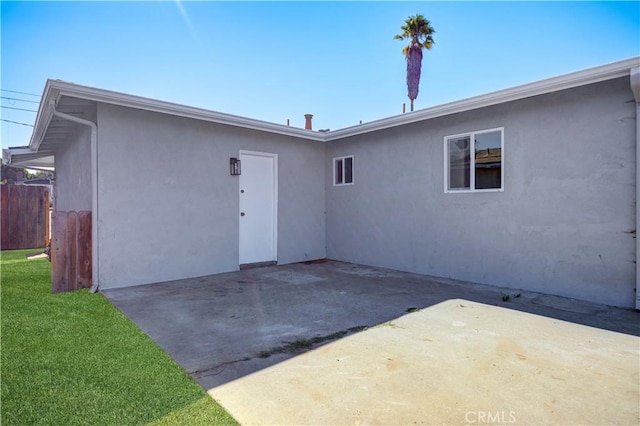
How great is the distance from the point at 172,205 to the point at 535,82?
236 inches

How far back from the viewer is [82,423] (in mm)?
2002

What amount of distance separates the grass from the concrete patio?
20 cm

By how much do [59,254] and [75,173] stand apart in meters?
2.99

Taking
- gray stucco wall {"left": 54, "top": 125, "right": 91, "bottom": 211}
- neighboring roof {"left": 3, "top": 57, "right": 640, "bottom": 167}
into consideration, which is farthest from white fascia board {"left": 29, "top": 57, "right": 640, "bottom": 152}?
gray stucco wall {"left": 54, "top": 125, "right": 91, "bottom": 211}

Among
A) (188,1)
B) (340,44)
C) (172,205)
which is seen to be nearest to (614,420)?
(172,205)

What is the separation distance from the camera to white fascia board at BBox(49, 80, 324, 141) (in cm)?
480

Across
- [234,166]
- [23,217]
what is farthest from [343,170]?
[23,217]

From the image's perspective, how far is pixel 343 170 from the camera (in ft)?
28.2

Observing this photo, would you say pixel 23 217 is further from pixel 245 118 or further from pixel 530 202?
pixel 530 202

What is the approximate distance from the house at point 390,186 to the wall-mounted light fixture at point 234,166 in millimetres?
21

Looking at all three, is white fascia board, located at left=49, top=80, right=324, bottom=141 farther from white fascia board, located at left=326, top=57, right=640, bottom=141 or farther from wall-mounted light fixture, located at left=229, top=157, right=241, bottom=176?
white fascia board, located at left=326, top=57, right=640, bottom=141

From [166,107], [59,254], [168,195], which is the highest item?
[166,107]

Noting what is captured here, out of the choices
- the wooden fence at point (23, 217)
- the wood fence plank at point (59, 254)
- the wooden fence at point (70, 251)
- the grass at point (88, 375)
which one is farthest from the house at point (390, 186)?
the wooden fence at point (23, 217)

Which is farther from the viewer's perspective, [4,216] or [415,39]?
[415,39]
